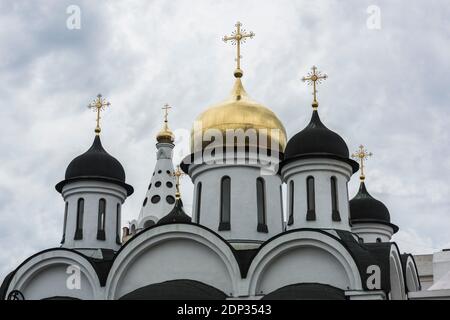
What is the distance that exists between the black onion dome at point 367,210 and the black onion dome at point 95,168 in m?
7.38

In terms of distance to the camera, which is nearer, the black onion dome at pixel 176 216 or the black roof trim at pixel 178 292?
the black roof trim at pixel 178 292

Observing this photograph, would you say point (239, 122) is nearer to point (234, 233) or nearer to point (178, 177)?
point (234, 233)

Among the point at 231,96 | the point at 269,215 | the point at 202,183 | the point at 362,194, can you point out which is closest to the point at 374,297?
the point at 269,215

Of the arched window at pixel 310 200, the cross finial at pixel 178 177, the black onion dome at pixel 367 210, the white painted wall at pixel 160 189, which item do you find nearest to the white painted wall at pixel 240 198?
the arched window at pixel 310 200

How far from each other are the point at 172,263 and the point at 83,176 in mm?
3759

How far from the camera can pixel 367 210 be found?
25.6 m

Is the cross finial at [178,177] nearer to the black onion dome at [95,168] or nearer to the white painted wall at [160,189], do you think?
the black onion dome at [95,168]

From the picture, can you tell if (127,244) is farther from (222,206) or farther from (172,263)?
(222,206)

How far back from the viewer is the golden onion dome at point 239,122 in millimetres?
21406

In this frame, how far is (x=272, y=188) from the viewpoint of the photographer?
21.5 meters

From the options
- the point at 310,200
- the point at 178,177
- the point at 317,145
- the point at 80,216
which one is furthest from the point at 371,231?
the point at 80,216

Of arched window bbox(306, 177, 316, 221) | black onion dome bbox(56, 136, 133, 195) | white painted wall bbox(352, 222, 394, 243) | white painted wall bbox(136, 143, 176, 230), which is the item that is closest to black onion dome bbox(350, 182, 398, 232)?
white painted wall bbox(352, 222, 394, 243)

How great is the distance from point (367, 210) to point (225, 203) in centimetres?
635

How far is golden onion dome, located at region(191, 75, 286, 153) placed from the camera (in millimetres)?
21406
